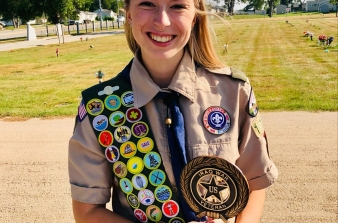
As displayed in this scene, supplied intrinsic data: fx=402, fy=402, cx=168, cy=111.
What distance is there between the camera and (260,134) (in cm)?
161

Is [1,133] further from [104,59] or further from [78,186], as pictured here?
[104,59]

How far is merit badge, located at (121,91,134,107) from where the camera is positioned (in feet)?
5.13

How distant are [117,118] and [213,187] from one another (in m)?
0.46

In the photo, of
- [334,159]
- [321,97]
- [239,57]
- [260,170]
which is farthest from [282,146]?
[239,57]

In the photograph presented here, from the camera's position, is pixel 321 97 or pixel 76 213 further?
pixel 321 97

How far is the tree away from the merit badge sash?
108ft

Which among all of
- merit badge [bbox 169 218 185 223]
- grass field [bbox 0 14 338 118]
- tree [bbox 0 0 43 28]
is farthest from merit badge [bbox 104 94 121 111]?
tree [bbox 0 0 43 28]

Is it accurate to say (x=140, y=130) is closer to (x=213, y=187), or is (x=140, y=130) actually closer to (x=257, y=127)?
(x=213, y=187)

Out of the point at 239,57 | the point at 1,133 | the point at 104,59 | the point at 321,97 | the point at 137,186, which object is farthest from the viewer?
the point at 104,59

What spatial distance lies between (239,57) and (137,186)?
13954 millimetres

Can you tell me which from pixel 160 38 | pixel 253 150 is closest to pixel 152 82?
pixel 160 38

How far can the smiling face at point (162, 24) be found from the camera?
1.47m

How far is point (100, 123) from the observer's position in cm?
153

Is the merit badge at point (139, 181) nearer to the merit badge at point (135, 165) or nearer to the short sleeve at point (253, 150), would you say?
the merit badge at point (135, 165)
